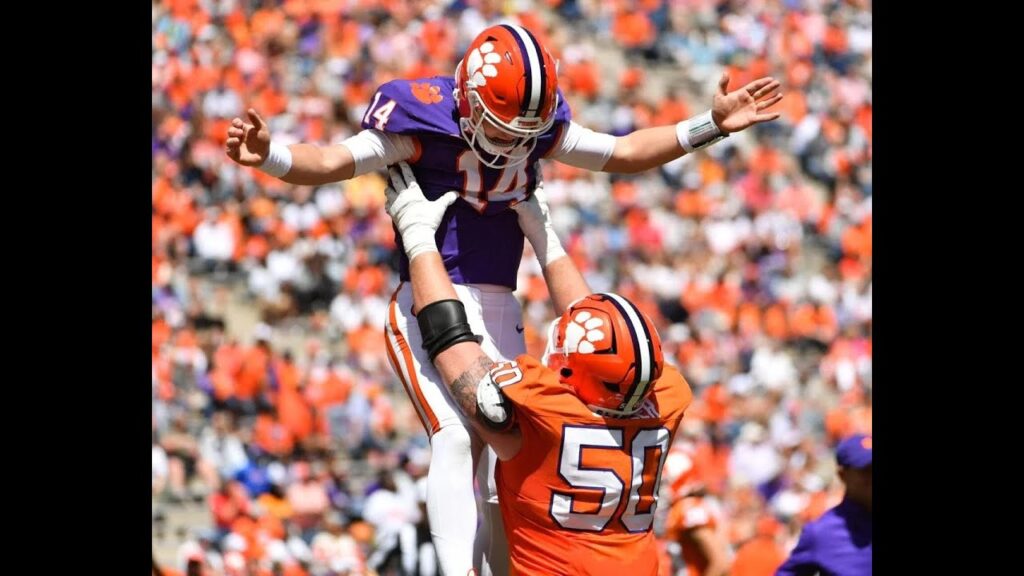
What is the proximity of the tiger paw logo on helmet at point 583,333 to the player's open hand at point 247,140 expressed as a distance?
3.39 ft

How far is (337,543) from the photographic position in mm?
6090

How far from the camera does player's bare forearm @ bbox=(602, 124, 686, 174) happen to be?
438 cm

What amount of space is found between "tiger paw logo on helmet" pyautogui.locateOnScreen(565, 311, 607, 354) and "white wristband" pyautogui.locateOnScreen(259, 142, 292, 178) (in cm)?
97

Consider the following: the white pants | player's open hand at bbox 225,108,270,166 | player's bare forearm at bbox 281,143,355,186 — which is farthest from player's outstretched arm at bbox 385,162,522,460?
player's open hand at bbox 225,108,270,166

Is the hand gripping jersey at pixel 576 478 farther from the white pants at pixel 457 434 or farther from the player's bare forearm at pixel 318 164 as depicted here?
the player's bare forearm at pixel 318 164

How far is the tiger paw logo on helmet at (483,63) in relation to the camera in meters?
3.80

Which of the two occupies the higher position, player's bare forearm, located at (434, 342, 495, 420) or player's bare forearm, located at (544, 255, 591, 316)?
player's bare forearm, located at (544, 255, 591, 316)

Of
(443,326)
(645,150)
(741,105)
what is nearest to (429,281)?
(443,326)

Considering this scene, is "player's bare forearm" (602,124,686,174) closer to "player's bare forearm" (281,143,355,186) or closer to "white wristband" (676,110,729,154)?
"white wristband" (676,110,729,154)

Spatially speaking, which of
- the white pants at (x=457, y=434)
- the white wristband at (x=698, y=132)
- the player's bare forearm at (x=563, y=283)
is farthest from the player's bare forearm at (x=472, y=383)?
the white wristband at (x=698, y=132)

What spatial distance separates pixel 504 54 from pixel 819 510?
3534 mm

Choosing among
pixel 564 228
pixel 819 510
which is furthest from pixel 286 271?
Answer: pixel 819 510

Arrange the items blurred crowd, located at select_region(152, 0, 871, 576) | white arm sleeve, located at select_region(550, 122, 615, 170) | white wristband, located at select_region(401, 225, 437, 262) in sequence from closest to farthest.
Result: white wristband, located at select_region(401, 225, 437, 262) → white arm sleeve, located at select_region(550, 122, 615, 170) → blurred crowd, located at select_region(152, 0, 871, 576)

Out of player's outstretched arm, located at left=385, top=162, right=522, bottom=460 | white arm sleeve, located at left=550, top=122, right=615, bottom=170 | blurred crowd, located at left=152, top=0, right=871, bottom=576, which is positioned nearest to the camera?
player's outstretched arm, located at left=385, top=162, right=522, bottom=460
